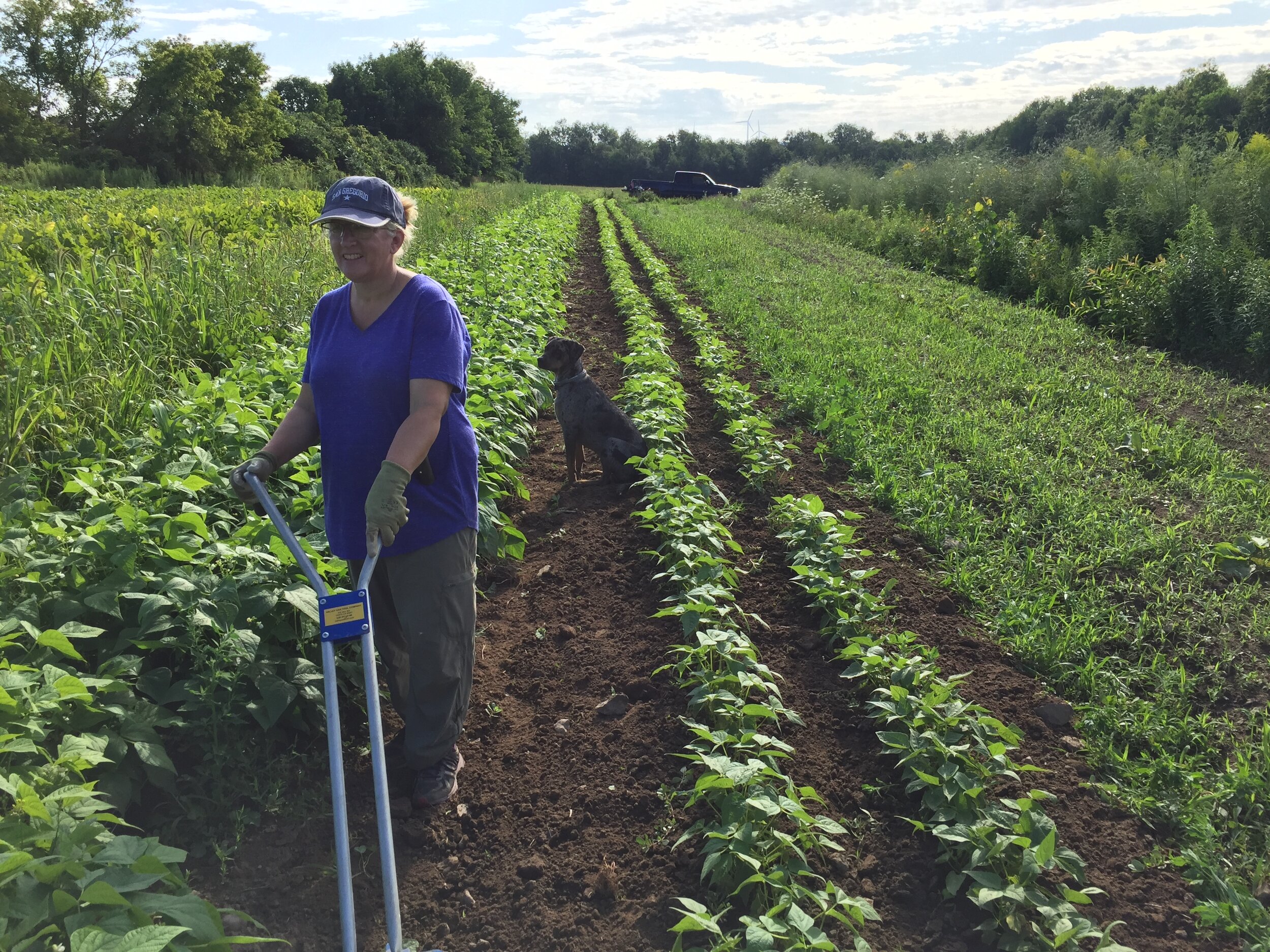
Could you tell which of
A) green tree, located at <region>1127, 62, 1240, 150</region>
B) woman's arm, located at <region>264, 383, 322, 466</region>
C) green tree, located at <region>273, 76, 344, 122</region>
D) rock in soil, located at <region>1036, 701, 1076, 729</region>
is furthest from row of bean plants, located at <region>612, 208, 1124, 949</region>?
green tree, located at <region>273, 76, 344, 122</region>

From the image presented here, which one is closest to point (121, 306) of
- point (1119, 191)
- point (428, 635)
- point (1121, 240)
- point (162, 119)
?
point (428, 635)

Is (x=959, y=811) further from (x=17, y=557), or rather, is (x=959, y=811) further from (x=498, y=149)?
(x=498, y=149)

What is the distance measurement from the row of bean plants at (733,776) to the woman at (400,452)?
997mm

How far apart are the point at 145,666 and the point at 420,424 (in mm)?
1536

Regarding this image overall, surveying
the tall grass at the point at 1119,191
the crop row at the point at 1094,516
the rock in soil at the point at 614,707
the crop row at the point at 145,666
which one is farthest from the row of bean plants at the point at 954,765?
the tall grass at the point at 1119,191

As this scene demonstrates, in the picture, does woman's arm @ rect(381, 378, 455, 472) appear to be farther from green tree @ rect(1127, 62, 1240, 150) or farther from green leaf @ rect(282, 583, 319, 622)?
green tree @ rect(1127, 62, 1240, 150)

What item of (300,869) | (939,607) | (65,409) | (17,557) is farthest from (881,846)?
(65,409)

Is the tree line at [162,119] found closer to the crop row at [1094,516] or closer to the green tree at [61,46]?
the green tree at [61,46]

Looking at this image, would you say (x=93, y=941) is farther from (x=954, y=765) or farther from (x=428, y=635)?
(x=954, y=765)

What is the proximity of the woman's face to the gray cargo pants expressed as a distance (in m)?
0.96

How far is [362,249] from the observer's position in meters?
2.47

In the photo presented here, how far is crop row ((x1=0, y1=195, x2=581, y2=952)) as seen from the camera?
1751mm

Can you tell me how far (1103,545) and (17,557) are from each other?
17.9 feet

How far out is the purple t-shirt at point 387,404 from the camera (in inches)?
99.4
